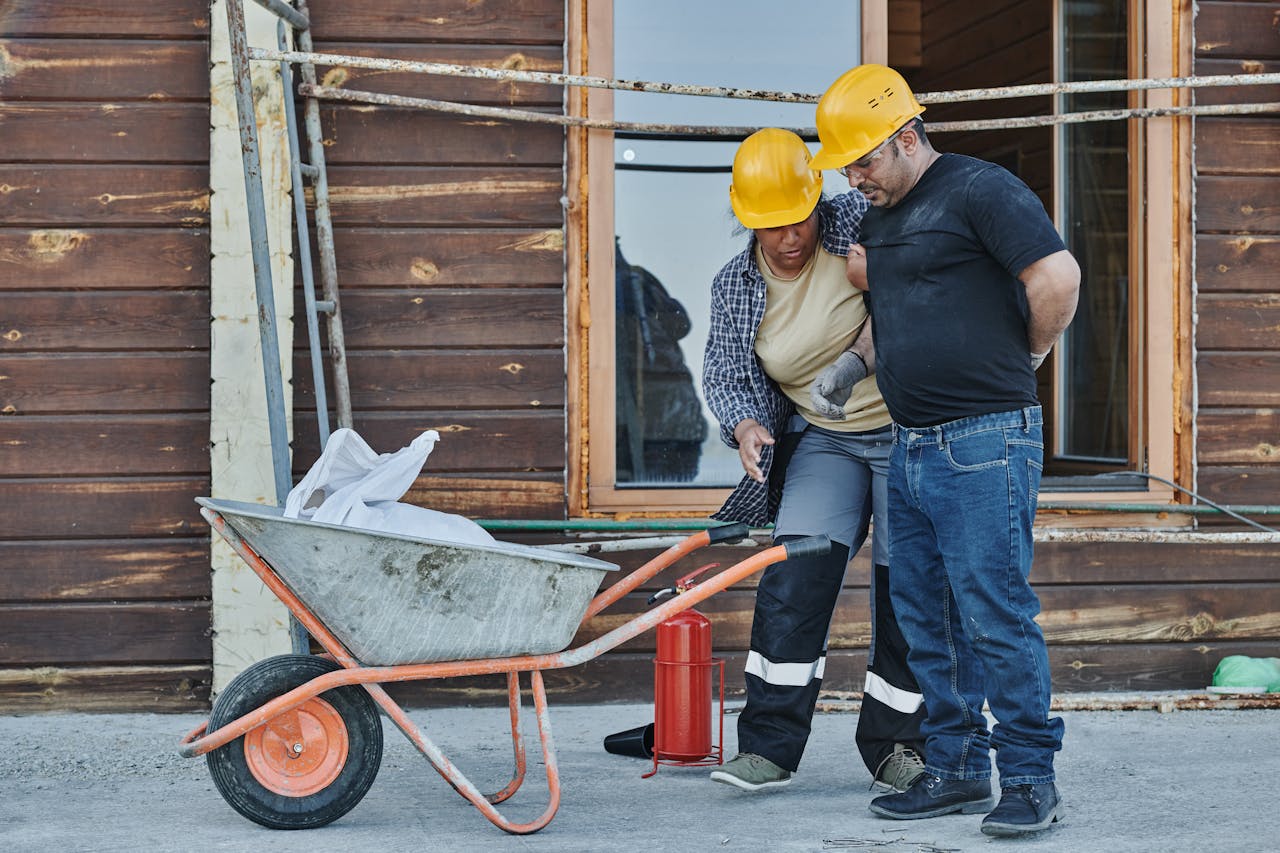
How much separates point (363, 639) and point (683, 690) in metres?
1.01

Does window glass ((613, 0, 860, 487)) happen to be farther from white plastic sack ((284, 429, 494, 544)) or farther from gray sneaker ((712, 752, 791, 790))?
Result: white plastic sack ((284, 429, 494, 544))

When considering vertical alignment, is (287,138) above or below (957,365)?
above

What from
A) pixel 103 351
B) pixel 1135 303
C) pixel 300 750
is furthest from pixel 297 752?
pixel 1135 303

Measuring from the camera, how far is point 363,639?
285 centimetres

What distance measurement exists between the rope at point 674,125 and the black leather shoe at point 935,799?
2.09m

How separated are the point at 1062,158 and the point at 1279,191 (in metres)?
1.22

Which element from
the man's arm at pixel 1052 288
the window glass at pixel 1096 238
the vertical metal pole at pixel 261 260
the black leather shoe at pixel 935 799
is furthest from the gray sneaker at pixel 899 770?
the window glass at pixel 1096 238

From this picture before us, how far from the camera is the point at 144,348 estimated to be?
14.0 feet

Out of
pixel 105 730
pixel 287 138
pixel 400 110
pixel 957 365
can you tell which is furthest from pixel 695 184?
pixel 105 730

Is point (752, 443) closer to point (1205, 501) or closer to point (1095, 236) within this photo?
point (1205, 501)

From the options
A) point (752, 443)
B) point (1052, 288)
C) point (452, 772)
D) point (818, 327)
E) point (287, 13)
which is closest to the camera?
point (1052, 288)

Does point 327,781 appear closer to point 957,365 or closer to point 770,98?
point 957,365

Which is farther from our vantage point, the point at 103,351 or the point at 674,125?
the point at 674,125

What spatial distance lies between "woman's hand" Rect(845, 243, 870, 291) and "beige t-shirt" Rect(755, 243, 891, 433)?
0.12 metres
